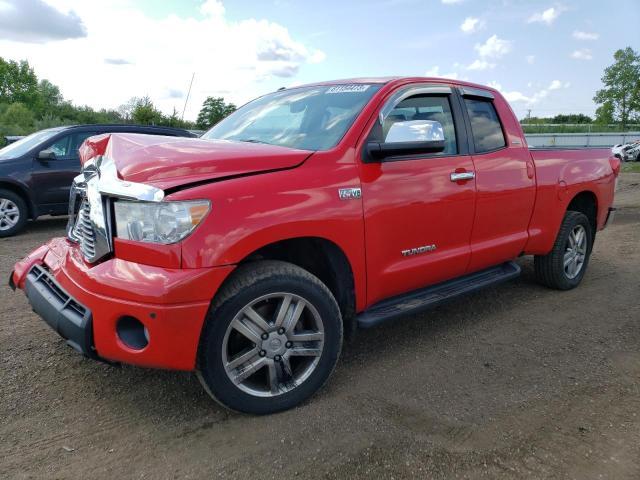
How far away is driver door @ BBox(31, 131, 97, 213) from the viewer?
8023 mm

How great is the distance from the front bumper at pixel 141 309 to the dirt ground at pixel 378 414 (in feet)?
1.48

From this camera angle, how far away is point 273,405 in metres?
A: 2.76

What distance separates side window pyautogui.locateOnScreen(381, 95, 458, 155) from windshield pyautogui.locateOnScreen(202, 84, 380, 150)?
22 cm

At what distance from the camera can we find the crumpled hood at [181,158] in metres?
2.52

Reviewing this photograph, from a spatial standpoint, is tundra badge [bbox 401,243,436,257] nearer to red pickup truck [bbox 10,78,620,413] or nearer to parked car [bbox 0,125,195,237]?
red pickup truck [bbox 10,78,620,413]

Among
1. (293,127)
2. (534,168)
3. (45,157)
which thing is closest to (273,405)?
(293,127)

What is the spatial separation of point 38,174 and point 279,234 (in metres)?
6.88

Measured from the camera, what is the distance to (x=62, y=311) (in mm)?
2635

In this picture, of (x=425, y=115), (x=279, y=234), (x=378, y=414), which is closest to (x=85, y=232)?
(x=279, y=234)

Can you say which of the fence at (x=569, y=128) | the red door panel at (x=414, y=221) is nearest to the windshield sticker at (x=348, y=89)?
the red door panel at (x=414, y=221)

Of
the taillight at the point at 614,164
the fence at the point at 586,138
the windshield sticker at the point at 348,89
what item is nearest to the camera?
the windshield sticker at the point at 348,89

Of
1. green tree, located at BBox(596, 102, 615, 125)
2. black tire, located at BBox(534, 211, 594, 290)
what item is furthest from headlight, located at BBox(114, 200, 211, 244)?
green tree, located at BBox(596, 102, 615, 125)

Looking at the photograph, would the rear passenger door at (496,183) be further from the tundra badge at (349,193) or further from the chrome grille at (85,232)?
A: the chrome grille at (85,232)

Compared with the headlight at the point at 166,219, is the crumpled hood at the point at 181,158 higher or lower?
higher
